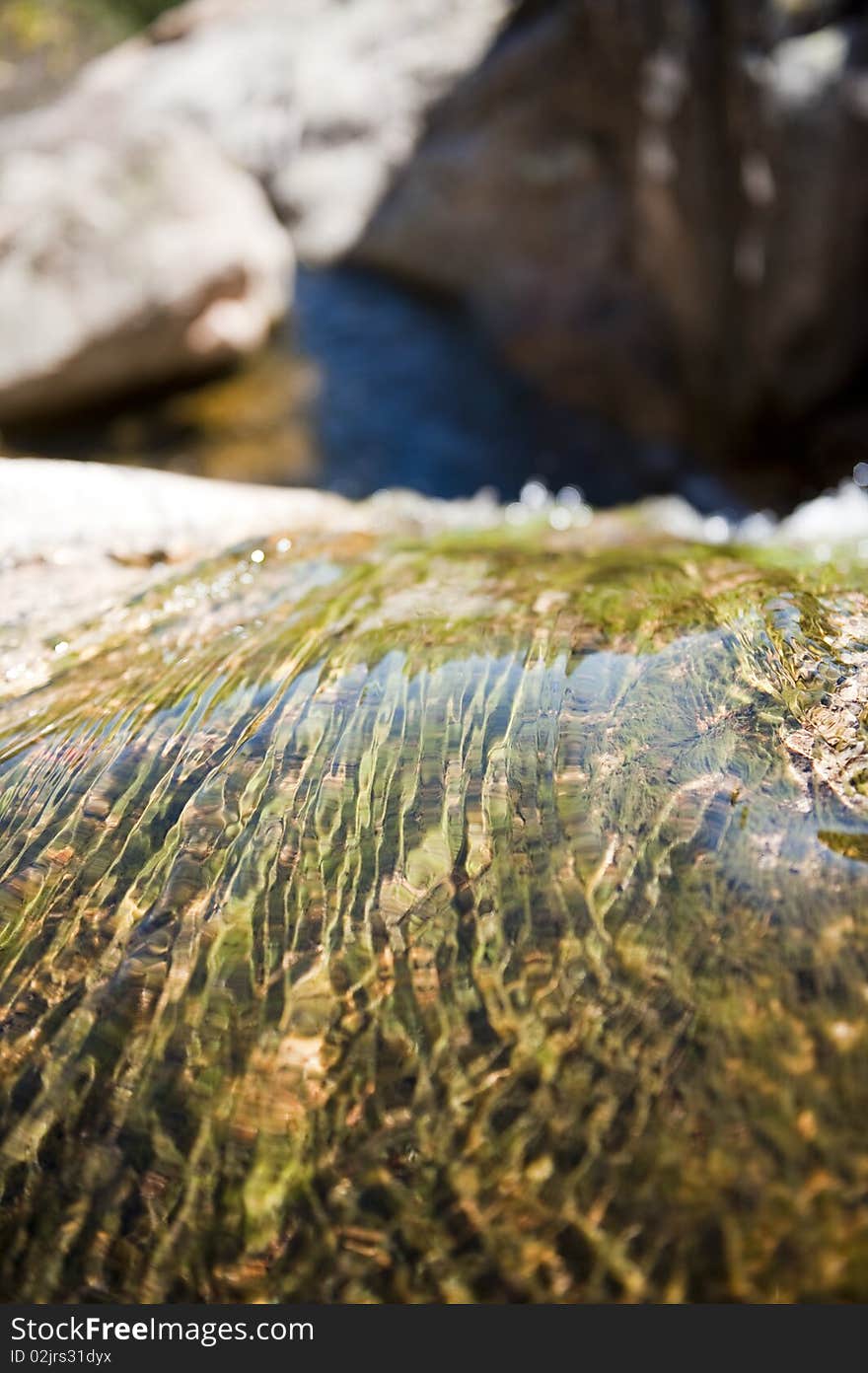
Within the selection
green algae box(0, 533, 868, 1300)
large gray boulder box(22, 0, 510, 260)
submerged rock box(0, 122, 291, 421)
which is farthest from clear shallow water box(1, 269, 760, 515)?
green algae box(0, 533, 868, 1300)

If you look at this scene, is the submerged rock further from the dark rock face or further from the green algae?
the green algae

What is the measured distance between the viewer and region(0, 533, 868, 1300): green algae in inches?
50.5

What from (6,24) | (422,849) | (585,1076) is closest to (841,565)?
(422,849)

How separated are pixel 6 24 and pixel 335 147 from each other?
14.6ft

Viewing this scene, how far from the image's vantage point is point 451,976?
1512 mm

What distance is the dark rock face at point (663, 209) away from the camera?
4438mm

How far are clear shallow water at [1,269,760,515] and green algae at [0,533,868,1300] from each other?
3175 millimetres

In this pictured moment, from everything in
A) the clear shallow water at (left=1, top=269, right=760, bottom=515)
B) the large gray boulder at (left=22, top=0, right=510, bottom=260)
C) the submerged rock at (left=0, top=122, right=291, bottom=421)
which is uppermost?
the large gray boulder at (left=22, top=0, right=510, bottom=260)

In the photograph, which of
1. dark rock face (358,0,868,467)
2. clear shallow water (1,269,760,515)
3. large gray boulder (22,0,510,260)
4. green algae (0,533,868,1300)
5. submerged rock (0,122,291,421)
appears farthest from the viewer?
large gray boulder (22,0,510,260)

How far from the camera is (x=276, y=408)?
547cm

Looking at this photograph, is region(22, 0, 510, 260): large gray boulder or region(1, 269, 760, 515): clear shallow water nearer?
region(1, 269, 760, 515): clear shallow water

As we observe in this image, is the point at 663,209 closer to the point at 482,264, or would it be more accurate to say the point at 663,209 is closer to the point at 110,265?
the point at 482,264

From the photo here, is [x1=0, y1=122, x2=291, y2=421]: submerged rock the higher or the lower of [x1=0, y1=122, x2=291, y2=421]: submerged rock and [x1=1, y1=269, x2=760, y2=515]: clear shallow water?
the higher

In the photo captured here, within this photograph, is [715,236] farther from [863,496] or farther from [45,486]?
[45,486]
